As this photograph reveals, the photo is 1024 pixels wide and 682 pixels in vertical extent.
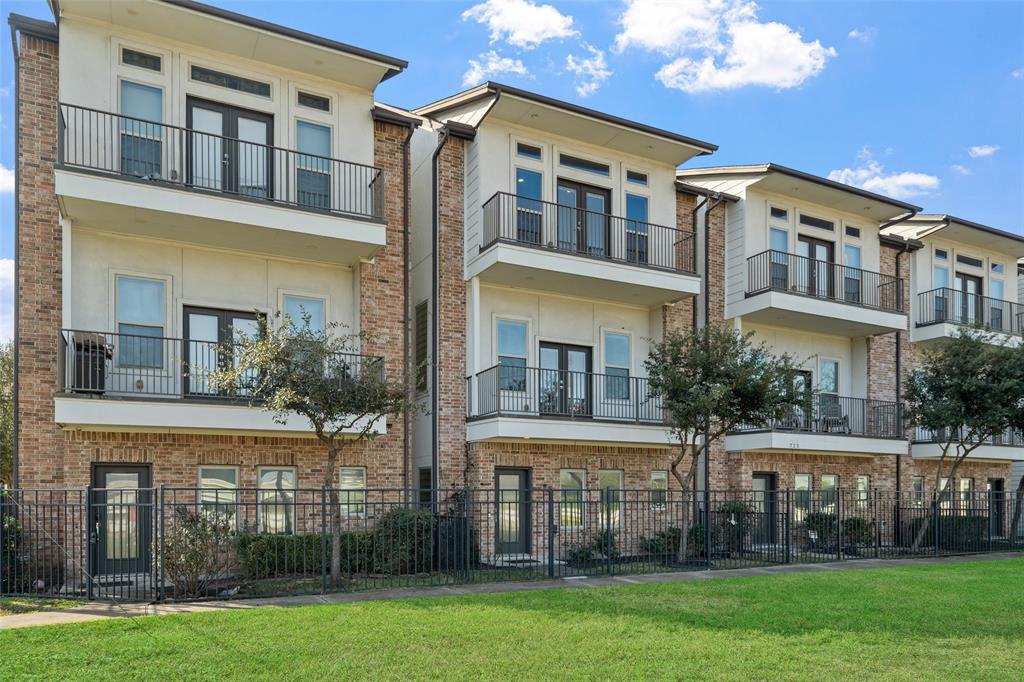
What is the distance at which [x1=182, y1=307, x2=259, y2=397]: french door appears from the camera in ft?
49.8

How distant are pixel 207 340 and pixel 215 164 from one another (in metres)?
3.31

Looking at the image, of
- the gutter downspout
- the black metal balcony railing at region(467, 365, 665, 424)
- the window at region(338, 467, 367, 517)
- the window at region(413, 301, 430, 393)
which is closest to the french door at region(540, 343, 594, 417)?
the black metal balcony railing at region(467, 365, 665, 424)

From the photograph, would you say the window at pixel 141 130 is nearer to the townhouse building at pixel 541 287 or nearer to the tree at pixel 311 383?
the tree at pixel 311 383

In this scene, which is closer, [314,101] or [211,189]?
[211,189]

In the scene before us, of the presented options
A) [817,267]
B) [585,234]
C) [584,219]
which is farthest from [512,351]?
[817,267]

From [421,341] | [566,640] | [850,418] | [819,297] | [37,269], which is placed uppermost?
[819,297]

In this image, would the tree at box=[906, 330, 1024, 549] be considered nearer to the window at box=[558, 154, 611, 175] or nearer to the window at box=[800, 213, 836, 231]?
the window at box=[800, 213, 836, 231]

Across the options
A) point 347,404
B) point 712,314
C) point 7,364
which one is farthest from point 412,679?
point 7,364

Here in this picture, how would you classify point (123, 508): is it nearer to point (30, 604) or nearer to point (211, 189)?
point (30, 604)

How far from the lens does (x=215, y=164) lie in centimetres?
1581

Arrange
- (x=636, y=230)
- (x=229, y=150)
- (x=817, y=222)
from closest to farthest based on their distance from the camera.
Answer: (x=229, y=150), (x=636, y=230), (x=817, y=222)

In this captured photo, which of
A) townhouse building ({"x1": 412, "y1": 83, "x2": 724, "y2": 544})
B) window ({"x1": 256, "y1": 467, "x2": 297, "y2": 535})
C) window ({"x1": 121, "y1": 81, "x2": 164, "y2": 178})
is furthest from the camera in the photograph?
townhouse building ({"x1": 412, "y1": 83, "x2": 724, "y2": 544})

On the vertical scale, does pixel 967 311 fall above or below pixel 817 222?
below

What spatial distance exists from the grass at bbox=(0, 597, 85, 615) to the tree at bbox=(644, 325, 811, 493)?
10582mm
